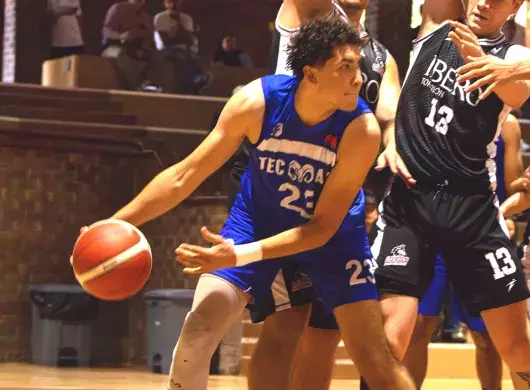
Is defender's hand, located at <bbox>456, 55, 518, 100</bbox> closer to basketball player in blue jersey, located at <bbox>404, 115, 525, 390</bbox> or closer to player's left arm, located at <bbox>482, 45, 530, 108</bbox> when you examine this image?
player's left arm, located at <bbox>482, 45, 530, 108</bbox>

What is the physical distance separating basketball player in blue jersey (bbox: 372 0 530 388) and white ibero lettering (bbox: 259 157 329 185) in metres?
0.54

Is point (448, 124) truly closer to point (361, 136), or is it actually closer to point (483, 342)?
point (361, 136)

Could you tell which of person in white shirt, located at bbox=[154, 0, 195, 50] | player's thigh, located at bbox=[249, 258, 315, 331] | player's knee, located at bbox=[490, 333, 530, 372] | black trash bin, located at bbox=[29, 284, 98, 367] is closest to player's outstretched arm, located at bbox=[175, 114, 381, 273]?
player's thigh, located at bbox=[249, 258, 315, 331]

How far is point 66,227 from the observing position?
10.4 meters

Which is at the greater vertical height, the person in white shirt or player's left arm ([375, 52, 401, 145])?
the person in white shirt

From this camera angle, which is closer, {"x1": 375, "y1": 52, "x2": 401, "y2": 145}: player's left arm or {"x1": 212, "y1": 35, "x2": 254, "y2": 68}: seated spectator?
{"x1": 375, "y1": 52, "x2": 401, "y2": 145}: player's left arm

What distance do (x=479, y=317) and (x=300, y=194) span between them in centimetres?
144

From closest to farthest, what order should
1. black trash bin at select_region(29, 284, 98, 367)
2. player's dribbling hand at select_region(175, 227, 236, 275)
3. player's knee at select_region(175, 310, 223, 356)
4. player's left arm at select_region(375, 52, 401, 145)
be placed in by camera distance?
player's dribbling hand at select_region(175, 227, 236, 275) → player's knee at select_region(175, 310, 223, 356) → player's left arm at select_region(375, 52, 401, 145) → black trash bin at select_region(29, 284, 98, 367)

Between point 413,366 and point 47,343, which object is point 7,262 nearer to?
point 47,343

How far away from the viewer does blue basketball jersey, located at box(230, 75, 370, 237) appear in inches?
167

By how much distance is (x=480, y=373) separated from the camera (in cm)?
585

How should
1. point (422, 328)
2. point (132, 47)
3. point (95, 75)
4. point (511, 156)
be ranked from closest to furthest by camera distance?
point (422, 328)
point (511, 156)
point (95, 75)
point (132, 47)

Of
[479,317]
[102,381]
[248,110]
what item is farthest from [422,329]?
[102,381]

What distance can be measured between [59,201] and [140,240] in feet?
21.1
